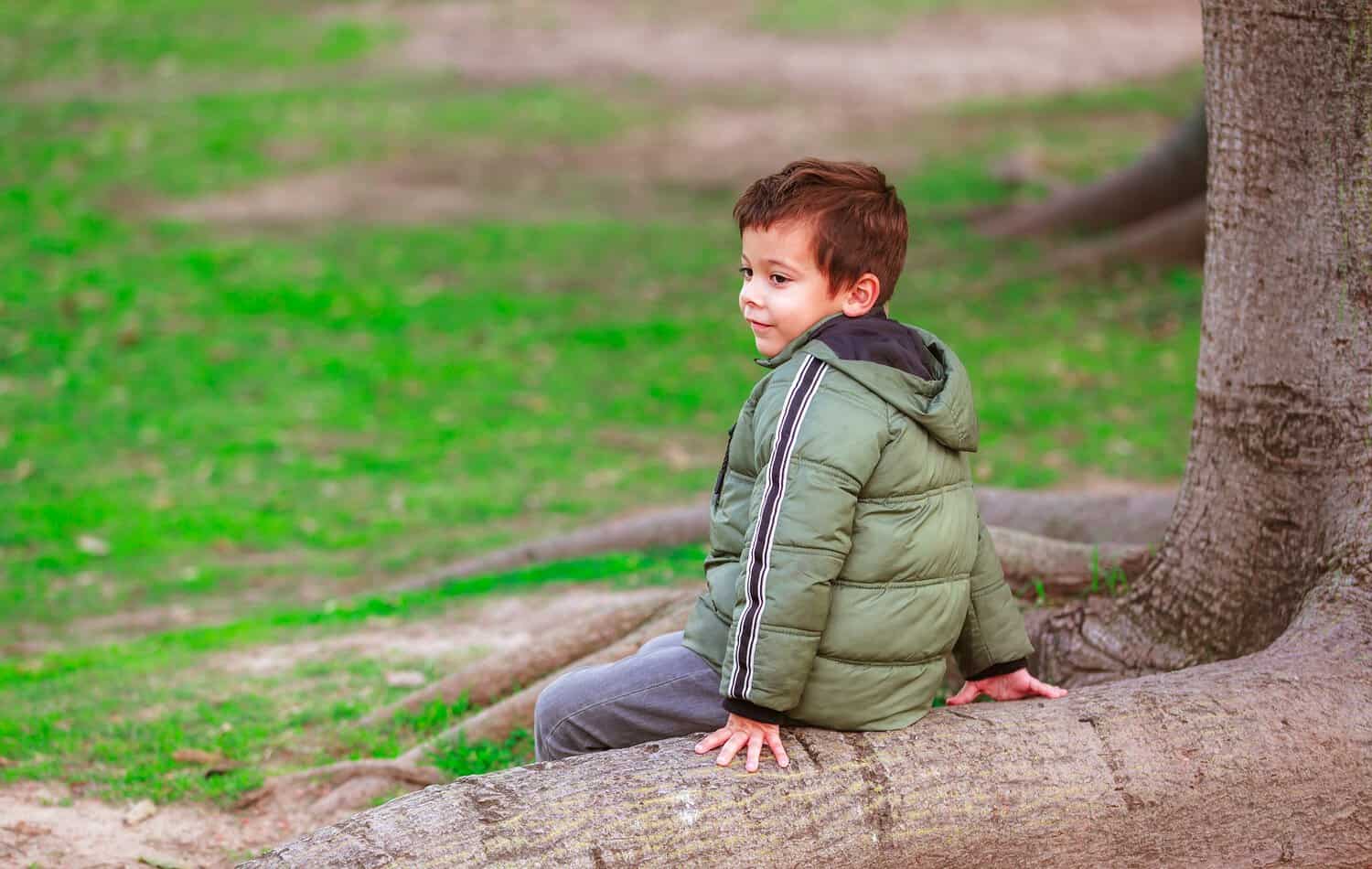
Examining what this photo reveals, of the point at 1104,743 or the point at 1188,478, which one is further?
the point at 1188,478

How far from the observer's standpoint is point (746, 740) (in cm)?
A: 299

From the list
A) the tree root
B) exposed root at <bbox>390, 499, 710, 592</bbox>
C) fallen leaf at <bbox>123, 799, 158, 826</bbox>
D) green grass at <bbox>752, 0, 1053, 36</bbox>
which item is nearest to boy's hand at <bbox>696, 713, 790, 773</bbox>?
fallen leaf at <bbox>123, 799, 158, 826</bbox>

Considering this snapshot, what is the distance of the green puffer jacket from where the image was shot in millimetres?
2920

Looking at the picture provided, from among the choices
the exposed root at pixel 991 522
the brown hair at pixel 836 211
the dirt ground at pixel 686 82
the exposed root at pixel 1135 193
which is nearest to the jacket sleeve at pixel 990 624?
the brown hair at pixel 836 211

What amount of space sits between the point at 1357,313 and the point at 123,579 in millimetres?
6404

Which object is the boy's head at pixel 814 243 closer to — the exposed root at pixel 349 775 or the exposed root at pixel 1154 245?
the exposed root at pixel 349 775

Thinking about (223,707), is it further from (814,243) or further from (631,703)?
(814,243)

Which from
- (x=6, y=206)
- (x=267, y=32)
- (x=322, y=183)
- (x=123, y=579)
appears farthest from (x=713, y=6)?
(x=123, y=579)

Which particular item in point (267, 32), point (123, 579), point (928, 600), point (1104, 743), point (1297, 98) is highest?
point (267, 32)

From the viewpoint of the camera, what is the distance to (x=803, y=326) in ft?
10.5

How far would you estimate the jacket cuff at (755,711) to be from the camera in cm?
295

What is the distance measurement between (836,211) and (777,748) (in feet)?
3.72

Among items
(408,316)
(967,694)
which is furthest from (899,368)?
(408,316)

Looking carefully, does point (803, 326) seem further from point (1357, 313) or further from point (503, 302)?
A: point (503, 302)
